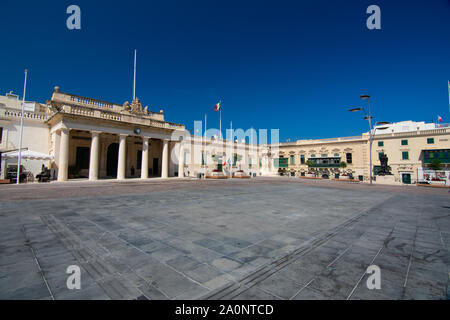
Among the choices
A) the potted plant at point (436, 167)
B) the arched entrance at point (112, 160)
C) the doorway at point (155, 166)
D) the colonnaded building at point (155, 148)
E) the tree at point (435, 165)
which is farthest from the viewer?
the doorway at point (155, 166)

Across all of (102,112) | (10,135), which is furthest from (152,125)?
(10,135)

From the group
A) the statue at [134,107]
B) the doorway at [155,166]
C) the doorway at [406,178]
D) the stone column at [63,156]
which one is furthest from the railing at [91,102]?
the doorway at [406,178]

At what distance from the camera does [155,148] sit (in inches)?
1168

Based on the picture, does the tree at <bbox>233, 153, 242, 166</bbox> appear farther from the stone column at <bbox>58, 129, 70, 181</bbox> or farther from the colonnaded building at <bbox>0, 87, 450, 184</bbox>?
the stone column at <bbox>58, 129, 70, 181</bbox>

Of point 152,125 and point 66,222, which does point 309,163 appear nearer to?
point 152,125

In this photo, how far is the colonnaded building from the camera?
17984 millimetres

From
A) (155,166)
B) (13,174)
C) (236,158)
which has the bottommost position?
(13,174)

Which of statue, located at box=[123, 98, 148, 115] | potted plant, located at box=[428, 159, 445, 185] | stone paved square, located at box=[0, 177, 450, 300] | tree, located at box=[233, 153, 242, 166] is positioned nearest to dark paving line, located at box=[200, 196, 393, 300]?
stone paved square, located at box=[0, 177, 450, 300]

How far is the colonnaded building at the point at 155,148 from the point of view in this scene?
1798 centimetres

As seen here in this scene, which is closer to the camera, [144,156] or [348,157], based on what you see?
[144,156]

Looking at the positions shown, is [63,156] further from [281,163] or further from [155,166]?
[281,163]

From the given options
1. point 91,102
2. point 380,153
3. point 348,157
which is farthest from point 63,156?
point 380,153

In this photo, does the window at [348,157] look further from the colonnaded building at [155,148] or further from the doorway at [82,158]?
the doorway at [82,158]

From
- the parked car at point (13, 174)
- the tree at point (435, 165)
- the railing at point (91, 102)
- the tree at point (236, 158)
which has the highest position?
the railing at point (91, 102)
